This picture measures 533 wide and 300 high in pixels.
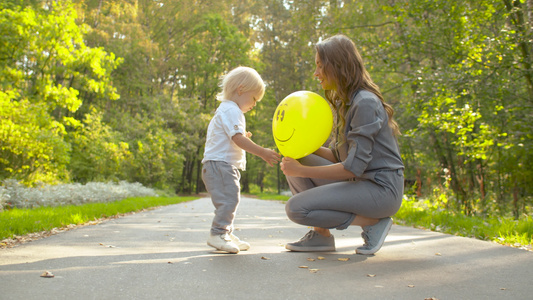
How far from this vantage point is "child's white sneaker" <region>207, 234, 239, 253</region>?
414 centimetres

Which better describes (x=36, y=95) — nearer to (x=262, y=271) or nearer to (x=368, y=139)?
(x=262, y=271)

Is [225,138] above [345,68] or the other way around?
the other way around

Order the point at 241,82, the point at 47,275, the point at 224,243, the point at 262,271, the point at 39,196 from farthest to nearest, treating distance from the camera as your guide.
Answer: the point at 39,196 → the point at 241,82 → the point at 224,243 → the point at 262,271 → the point at 47,275

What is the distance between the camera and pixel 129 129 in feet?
93.8

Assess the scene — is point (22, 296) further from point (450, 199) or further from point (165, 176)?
point (165, 176)

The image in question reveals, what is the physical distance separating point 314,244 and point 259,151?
101cm

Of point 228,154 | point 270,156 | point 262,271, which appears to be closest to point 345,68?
point 270,156

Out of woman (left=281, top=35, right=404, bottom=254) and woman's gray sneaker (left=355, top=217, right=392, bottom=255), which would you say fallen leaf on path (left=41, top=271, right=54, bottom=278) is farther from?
woman's gray sneaker (left=355, top=217, right=392, bottom=255)

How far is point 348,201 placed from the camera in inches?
142

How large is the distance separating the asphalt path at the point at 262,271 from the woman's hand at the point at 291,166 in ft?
2.33

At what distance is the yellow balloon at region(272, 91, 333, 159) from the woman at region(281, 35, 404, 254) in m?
0.13

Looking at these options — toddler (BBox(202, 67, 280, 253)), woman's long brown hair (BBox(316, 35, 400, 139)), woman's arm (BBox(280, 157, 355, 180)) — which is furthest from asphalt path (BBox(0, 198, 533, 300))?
woman's long brown hair (BBox(316, 35, 400, 139))

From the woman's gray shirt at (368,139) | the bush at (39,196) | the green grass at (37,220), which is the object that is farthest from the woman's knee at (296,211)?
the bush at (39,196)

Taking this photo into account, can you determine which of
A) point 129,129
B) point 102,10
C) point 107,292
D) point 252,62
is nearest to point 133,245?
point 107,292
